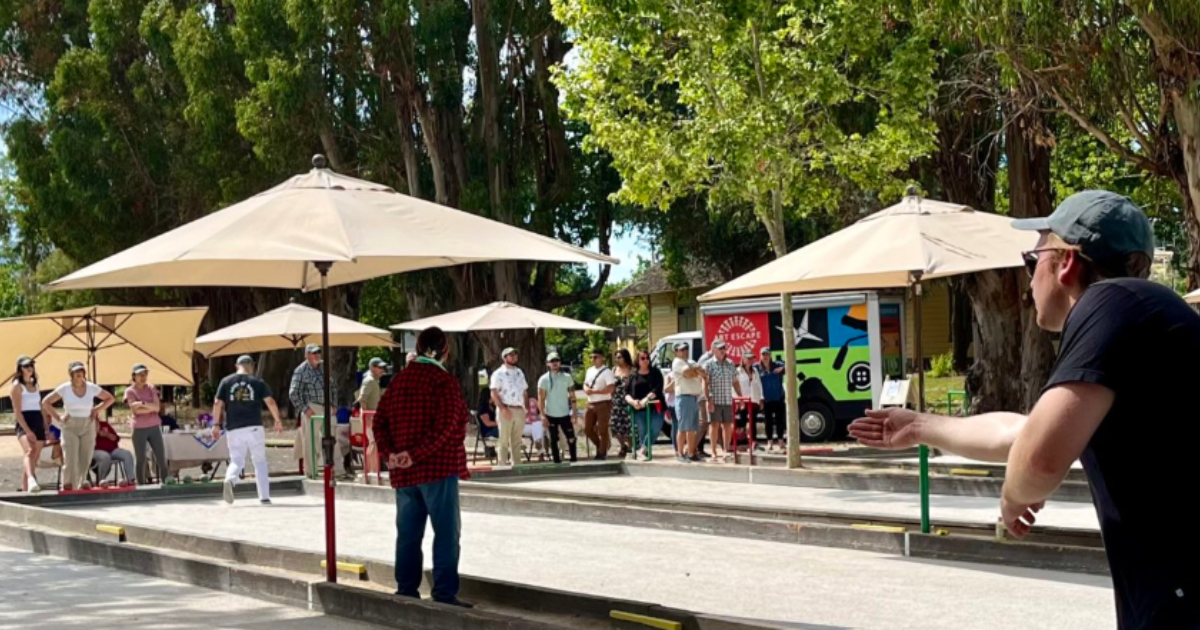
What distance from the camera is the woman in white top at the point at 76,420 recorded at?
1927 cm

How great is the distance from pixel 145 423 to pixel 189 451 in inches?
65.3

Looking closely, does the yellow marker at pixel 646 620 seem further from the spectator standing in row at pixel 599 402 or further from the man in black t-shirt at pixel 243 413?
the spectator standing in row at pixel 599 402

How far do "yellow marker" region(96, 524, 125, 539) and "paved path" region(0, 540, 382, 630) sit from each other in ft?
3.23

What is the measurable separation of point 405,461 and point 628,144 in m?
13.1

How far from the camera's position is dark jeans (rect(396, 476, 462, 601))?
9.81 metres

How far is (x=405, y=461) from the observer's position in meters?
9.75

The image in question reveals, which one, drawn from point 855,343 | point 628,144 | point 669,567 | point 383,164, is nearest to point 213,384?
point 383,164

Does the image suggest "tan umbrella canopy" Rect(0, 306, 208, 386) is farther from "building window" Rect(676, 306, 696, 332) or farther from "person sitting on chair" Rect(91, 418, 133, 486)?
"building window" Rect(676, 306, 696, 332)

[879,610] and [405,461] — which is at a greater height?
[405,461]

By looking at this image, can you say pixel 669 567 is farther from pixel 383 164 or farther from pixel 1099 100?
pixel 383 164

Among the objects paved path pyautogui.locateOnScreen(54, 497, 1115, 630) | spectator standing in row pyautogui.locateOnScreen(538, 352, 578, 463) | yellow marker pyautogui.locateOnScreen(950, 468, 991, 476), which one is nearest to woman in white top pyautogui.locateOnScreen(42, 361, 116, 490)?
paved path pyautogui.locateOnScreen(54, 497, 1115, 630)

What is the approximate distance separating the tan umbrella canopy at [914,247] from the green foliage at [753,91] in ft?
20.7

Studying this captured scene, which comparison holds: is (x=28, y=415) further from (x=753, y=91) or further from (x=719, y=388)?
(x=753, y=91)

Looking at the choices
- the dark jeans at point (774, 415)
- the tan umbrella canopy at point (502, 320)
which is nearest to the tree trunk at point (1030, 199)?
the dark jeans at point (774, 415)
